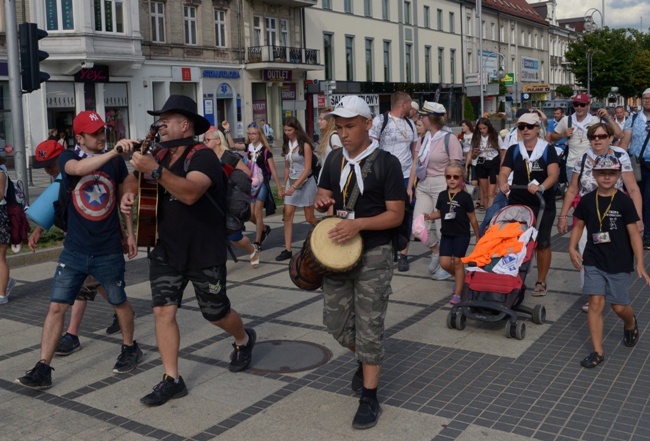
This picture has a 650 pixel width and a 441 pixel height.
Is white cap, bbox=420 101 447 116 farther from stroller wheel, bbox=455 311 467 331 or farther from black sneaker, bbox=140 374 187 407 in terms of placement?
black sneaker, bbox=140 374 187 407

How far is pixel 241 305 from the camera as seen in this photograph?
24.5ft

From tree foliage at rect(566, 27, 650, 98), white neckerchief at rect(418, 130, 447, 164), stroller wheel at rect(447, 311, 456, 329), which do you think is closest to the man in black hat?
stroller wheel at rect(447, 311, 456, 329)

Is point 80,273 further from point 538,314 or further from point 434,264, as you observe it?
point 434,264

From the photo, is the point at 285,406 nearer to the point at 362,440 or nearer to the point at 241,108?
the point at 362,440

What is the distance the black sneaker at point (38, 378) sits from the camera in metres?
5.10

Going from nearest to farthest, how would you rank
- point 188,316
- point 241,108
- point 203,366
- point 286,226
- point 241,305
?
point 203,366
point 188,316
point 241,305
point 286,226
point 241,108

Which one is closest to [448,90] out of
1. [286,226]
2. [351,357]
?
[286,226]

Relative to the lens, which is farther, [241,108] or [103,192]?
[241,108]

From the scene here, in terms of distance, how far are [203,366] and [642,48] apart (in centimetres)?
7773

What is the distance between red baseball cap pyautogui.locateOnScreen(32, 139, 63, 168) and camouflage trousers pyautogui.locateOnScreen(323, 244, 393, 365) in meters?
2.60

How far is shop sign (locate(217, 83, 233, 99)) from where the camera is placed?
1532 inches

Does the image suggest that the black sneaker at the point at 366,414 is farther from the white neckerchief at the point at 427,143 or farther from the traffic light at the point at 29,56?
the traffic light at the point at 29,56

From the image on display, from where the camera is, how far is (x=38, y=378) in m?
5.10

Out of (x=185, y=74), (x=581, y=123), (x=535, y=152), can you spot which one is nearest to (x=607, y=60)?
(x=185, y=74)
